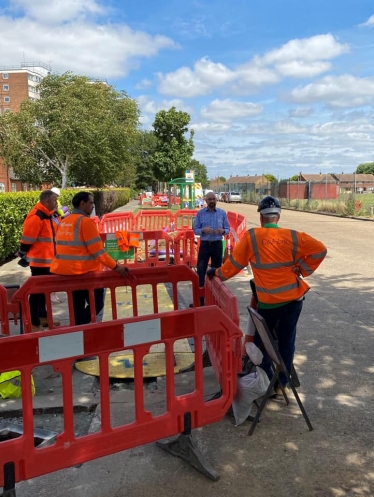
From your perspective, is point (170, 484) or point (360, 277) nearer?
point (170, 484)

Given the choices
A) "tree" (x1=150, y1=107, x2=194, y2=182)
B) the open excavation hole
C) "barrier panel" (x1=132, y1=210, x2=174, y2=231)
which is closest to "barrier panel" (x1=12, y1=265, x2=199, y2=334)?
the open excavation hole

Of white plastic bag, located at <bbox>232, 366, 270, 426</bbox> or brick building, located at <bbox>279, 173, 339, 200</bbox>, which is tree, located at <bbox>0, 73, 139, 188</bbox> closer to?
brick building, located at <bbox>279, 173, 339, 200</bbox>

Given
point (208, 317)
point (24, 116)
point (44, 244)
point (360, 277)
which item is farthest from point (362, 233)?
point (24, 116)

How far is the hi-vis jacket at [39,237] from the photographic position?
5.80 metres

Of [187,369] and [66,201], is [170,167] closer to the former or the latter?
[66,201]

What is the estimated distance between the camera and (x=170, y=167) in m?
39.1

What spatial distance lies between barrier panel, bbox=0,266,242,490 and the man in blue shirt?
411 centimetres

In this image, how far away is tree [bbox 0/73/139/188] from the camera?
81.1ft

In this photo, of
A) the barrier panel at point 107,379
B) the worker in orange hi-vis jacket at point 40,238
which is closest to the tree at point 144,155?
the worker in orange hi-vis jacket at point 40,238

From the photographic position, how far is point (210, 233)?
7.50m

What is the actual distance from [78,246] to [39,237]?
1319 millimetres

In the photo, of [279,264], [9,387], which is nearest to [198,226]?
[279,264]

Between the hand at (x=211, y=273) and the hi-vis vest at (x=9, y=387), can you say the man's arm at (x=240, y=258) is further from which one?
the hi-vis vest at (x=9, y=387)

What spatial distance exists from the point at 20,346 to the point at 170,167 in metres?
37.3
